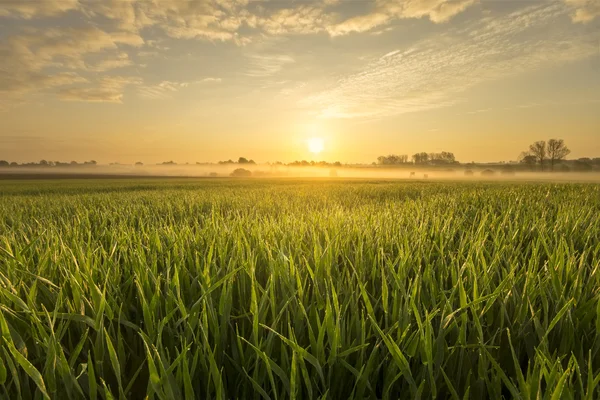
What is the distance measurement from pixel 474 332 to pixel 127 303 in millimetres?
1274

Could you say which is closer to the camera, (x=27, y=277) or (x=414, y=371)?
(x=414, y=371)

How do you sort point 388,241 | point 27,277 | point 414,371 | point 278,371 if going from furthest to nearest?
1. point 388,241
2. point 27,277
3. point 414,371
4. point 278,371

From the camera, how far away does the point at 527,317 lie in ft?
3.89

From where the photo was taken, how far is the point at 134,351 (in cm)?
108

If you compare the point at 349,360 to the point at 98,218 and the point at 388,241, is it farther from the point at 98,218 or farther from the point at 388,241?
the point at 98,218

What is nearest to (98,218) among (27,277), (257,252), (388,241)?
(27,277)

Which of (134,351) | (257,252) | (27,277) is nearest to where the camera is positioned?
(134,351)

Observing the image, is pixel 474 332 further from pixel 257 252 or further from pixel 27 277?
pixel 27 277

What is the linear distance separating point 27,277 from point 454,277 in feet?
6.43

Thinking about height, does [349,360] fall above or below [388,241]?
below

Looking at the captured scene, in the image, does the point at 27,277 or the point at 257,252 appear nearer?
the point at 27,277

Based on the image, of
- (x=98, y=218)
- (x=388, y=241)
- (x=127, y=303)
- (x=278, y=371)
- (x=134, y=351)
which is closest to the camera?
(x=278, y=371)

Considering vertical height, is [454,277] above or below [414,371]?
above

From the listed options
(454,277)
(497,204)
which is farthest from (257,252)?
(497,204)
